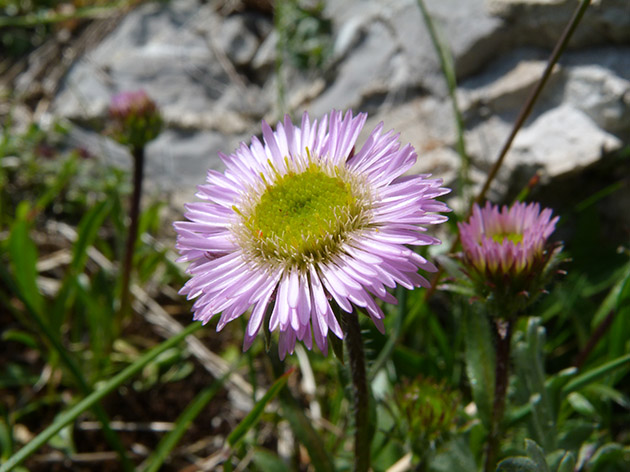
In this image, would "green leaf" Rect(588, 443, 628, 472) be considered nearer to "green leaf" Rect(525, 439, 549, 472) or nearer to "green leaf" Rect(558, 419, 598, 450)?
"green leaf" Rect(558, 419, 598, 450)

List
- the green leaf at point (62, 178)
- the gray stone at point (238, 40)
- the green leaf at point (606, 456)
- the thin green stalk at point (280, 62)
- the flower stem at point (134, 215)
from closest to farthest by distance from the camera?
the green leaf at point (606, 456), the flower stem at point (134, 215), the thin green stalk at point (280, 62), the green leaf at point (62, 178), the gray stone at point (238, 40)

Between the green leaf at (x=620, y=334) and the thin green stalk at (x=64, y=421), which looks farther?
the green leaf at (x=620, y=334)

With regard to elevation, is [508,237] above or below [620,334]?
above

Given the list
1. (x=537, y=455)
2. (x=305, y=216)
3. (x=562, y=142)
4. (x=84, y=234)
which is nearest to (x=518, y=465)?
(x=537, y=455)

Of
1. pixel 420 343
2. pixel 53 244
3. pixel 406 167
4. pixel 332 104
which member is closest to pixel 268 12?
pixel 332 104

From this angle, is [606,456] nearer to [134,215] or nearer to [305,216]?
[305,216]

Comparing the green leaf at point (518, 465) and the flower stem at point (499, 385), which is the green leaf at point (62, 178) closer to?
the flower stem at point (499, 385)

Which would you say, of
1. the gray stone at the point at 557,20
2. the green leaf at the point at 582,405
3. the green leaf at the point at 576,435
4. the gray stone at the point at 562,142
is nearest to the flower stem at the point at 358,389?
the green leaf at the point at 576,435
